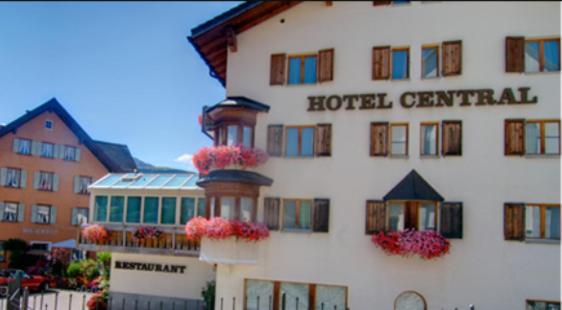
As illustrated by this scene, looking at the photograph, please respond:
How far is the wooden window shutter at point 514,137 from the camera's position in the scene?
576 inches

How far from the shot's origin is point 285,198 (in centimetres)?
1612

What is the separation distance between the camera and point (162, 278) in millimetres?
20438

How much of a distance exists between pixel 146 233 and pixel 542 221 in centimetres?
1129

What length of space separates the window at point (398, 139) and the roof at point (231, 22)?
4186mm

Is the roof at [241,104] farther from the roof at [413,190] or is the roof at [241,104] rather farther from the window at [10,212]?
the window at [10,212]

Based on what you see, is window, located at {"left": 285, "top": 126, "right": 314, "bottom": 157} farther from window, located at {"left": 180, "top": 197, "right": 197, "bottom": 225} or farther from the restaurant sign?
the restaurant sign

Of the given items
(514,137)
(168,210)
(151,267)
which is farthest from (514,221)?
(151,267)

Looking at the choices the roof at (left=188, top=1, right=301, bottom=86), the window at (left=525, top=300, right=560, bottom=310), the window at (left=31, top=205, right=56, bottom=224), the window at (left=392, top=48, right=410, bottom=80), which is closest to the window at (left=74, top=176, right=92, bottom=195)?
the window at (left=31, top=205, right=56, bottom=224)

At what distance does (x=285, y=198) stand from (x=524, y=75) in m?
6.37

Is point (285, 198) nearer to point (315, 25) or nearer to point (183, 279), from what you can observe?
point (315, 25)

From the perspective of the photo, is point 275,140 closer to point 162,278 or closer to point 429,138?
point 429,138

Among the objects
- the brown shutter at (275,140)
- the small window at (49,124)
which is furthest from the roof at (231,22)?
the small window at (49,124)

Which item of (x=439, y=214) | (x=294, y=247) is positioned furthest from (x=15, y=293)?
(x=439, y=214)

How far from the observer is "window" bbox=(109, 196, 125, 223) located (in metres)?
20.6
